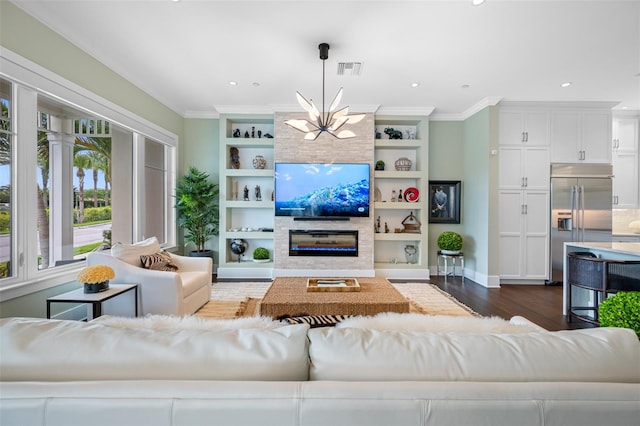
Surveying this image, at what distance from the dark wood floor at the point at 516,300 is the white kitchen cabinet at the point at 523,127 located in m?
2.26

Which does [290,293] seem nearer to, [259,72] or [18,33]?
[259,72]

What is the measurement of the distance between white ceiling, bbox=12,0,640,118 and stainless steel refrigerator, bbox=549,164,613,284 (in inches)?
44.2

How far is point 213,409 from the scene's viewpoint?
2.32ft

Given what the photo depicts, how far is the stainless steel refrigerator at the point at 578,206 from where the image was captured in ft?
15.2

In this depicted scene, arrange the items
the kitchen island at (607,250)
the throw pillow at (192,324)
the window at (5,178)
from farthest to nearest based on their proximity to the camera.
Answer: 1. the kitchen island at (607,250)
2. the window at (5,178)
3. the throw pillow at (192,324)

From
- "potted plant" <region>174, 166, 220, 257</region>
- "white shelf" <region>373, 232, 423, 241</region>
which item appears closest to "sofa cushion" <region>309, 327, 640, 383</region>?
"white shelf" <region>373, 232, 423, 241</region>

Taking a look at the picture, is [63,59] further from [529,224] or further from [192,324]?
[529,224]

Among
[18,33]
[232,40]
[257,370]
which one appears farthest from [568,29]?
[18,33]

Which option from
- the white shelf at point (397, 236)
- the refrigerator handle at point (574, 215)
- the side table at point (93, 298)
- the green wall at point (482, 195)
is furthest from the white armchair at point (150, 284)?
the refrigerator handle at point (574, 215)

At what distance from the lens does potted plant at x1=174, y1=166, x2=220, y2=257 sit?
192 inches

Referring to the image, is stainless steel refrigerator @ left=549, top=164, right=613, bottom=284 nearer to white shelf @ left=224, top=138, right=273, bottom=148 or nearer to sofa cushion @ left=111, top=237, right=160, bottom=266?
white shelf @ left=224, top=138, right=273, bottom=148

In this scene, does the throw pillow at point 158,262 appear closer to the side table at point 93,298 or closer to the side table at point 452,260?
the side table at point 93,298

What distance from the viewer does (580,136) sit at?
4758mm

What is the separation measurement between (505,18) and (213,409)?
11.4 feet
